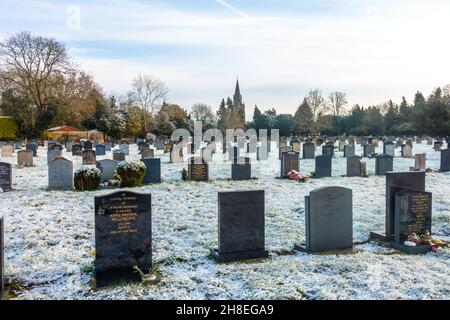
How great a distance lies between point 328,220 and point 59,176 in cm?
1003

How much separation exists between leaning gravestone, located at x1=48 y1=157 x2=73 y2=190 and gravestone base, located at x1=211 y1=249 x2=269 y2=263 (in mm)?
8707

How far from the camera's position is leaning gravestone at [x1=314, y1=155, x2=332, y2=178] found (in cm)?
1725

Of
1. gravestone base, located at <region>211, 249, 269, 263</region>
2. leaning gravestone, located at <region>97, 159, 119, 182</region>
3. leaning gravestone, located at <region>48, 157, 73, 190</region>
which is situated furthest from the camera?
leaning gravestone, located at <region>97, 159, 119, 182</region>

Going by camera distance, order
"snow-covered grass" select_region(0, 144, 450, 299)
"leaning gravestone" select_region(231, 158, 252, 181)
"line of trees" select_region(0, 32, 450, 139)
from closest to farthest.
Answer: "snow-covered grass" select_region(0, 144, 450, 299)
"leaning gravestone" select_region(231, 158, 252, 181)
"line of trees" select_region(0, 32, 450, 139)

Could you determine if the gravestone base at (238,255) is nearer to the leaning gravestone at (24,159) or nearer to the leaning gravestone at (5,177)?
the leaning gravestone at (5,177)

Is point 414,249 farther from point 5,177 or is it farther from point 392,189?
point 5,177

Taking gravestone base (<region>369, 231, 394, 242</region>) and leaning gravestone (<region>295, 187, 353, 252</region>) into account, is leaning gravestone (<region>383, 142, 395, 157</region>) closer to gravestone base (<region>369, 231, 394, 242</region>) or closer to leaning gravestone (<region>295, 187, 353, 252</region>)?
gravestone base (<region>369, 231, 394, 242</region>)

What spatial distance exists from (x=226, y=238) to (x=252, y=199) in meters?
0.79

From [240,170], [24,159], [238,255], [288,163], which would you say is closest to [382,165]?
[288,163]

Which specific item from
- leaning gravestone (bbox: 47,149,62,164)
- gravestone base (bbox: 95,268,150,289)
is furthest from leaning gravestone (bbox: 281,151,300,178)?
leaning gravestone (bbox: 47,149,62,164)

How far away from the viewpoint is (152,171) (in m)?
15.3

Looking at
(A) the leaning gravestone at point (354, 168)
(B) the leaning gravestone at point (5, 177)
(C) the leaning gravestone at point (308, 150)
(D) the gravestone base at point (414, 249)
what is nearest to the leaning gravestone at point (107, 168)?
(B) the leaning gravestone at point (5, 177)
